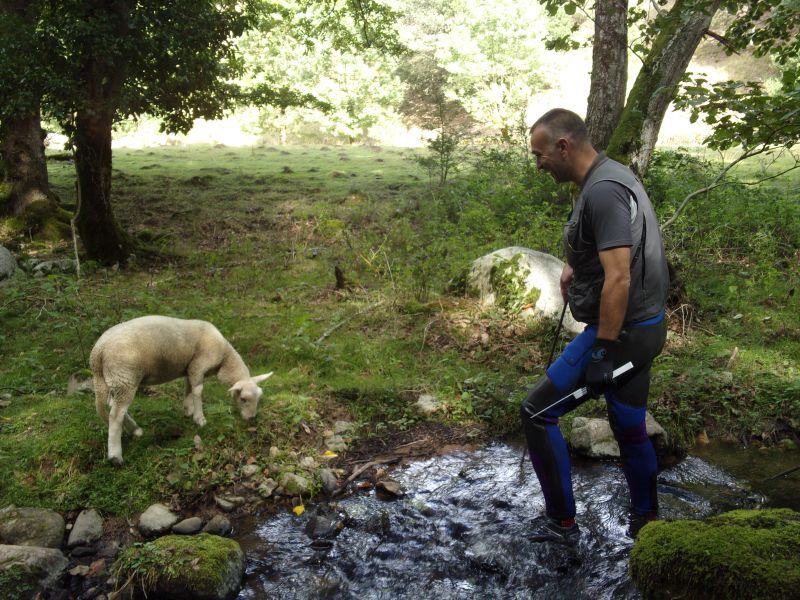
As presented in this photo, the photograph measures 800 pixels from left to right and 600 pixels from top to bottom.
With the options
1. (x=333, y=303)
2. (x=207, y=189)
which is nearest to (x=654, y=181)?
(x=333, y=303)

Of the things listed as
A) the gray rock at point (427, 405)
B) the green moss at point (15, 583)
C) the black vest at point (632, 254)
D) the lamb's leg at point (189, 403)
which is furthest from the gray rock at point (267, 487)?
the black vest at point (632, 254)

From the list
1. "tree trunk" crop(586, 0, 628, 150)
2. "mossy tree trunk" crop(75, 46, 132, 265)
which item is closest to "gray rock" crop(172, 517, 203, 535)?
"tree trunk" crop(586, 0, 628, 150)

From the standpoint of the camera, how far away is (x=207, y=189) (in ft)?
63.7

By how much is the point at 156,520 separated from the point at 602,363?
374 cm

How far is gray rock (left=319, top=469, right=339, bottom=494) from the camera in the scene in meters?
5.67

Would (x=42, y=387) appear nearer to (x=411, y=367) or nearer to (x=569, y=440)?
(x=411, y=367)

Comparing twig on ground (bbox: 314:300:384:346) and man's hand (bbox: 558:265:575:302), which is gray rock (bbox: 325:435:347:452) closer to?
twig on ground (bbox: 314:300:384:346)

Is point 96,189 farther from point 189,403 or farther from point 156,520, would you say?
point 156,520

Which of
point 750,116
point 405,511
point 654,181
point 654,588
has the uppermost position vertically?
point 750,116

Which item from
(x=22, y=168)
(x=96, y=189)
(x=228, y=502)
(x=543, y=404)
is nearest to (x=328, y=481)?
(x=228, y=502)

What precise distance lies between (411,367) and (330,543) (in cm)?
348

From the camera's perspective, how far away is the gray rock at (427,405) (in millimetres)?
7137

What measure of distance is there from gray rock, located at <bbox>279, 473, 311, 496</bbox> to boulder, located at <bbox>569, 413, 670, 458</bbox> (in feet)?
8.83

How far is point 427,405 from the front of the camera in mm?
7207
